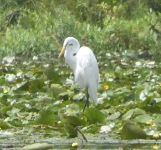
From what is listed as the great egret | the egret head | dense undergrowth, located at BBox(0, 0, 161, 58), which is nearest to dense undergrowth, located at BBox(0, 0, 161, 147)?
dense undergrowth, located at BBox(0, 0, 161, 58)

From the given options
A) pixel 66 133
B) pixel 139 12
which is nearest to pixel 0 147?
pixel 66 133

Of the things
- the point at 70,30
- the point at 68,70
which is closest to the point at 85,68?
the point at 68,70

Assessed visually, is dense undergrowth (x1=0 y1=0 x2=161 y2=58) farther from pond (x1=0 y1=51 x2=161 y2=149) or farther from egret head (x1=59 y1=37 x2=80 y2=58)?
pond (x1=0 y1=51 x2=161 y2=149)

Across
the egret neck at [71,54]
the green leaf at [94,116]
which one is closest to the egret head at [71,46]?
the egret neck at [71,54]

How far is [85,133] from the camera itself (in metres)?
5.81

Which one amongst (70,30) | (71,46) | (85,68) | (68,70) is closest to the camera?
(85,68)

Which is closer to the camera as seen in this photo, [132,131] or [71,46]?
[132,131]

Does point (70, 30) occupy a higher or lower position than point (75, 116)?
higher

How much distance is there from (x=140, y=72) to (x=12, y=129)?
4592 millimetres

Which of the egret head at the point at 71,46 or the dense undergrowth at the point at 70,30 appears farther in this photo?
the dense undergrowth at the point at 70,30

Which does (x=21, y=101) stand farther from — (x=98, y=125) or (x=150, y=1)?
(x=150, y=1)

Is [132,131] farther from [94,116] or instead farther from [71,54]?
[71,54]

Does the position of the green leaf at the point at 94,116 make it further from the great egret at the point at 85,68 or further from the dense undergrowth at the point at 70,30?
the dense undergrowth at the point at 70,30

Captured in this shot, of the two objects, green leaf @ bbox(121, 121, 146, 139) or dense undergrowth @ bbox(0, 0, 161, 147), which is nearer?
green leaf @ bbox(121, 121, 146, 139)
